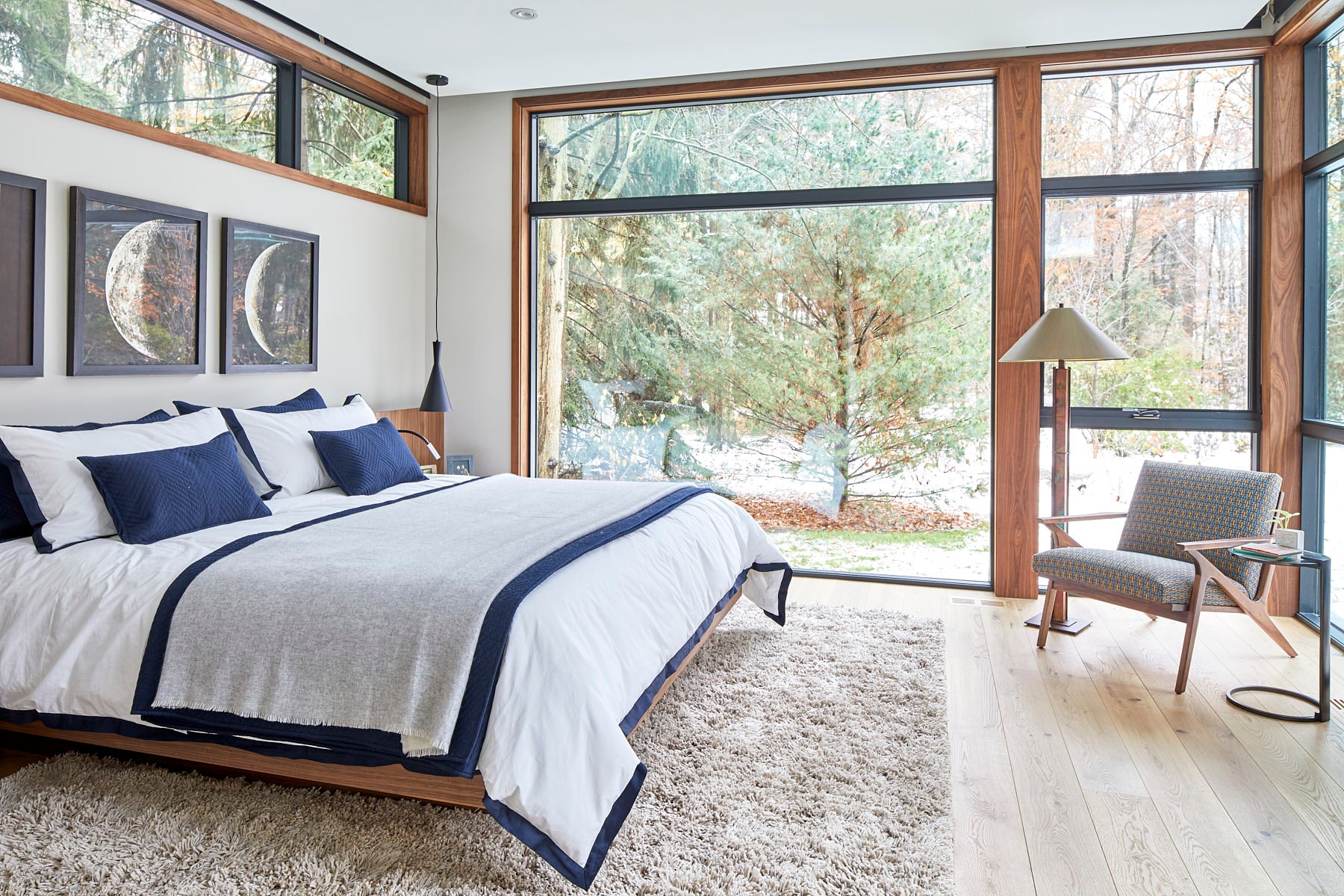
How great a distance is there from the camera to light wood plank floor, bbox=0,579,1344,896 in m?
2.09

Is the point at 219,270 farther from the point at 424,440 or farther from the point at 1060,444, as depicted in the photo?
the point at 1060,444

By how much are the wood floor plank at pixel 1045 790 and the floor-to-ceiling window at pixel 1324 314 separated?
159 cm

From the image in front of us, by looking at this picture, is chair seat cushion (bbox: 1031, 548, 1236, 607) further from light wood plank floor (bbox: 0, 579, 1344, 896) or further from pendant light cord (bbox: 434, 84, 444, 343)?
pendant light cord (bbox: 434, 84, 444, 343)

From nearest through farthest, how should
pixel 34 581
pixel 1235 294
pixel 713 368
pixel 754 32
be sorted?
pixel 34 581 < pixel 754 32 < pixel 1235 294 < pixel 713 368

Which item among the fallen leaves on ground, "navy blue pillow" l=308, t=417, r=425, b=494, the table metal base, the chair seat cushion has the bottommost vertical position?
the table metal base

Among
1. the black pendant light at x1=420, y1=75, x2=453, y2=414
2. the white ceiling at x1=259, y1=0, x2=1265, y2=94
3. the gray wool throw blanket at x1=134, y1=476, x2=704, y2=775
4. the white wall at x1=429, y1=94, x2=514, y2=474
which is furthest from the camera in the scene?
the white wall at x1=429, y1=94, x2=514, y2=474

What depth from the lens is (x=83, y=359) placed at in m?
3.36

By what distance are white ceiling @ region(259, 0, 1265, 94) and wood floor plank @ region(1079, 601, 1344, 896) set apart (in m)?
2.85

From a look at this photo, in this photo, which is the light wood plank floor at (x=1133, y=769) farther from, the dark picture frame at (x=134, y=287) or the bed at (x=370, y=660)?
the dark picture frame at (x=134, y=287)

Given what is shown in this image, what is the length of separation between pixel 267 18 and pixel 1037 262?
4.00m

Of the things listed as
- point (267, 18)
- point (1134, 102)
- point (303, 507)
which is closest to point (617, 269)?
point (267, 18)

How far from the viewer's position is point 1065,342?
3961mm

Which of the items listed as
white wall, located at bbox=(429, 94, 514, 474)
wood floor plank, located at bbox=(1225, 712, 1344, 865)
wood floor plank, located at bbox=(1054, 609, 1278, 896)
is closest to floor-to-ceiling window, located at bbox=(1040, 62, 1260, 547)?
wood floor plank, located at bbox=(1054, 609, 1278, 896)

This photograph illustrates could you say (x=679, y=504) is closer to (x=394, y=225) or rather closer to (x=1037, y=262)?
(x=1037, y=262)
